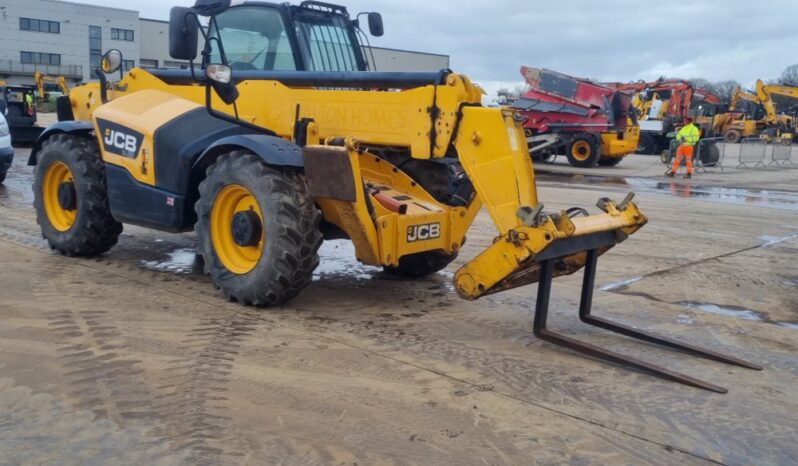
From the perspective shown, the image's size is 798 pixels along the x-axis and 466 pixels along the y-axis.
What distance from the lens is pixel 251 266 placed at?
5.60m

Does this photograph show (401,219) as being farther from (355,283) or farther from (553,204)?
(553,204)

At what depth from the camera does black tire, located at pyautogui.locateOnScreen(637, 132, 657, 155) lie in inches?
1348

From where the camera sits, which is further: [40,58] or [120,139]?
[40,58]

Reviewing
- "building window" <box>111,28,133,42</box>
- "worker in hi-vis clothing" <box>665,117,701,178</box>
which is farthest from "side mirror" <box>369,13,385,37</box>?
"building window" <box>111,28,133,42</box>

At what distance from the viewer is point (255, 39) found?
6.42 meters

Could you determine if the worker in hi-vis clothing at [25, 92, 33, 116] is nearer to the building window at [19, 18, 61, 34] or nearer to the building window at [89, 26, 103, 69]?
the building window at [19, 18, 61, 34]

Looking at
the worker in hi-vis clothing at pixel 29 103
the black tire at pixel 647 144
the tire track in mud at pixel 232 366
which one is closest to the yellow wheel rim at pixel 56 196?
the tire track in mud at pixel 232 366

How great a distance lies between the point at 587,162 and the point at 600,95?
2309 mm

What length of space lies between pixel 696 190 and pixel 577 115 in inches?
238

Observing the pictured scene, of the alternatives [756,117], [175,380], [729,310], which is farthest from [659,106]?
[175,380]

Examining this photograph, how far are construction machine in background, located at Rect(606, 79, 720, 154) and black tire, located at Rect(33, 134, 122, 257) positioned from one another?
28.8 meters

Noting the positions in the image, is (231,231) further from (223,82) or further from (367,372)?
(367,372)

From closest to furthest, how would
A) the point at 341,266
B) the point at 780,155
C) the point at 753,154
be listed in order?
1. the point at 341,266
2. the point at 753,154
3. the point at 780,155

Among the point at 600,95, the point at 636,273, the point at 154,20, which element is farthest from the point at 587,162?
the point at 154,20
